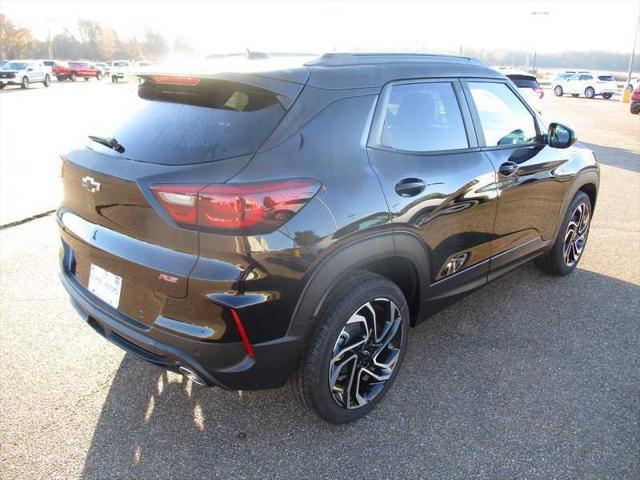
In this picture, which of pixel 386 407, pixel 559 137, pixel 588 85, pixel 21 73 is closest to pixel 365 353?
pixel 386 407

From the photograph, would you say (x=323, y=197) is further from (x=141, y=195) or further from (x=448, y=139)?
(x=448, y=139)

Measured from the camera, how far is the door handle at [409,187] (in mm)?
2527

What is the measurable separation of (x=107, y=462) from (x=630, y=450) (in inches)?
98.3

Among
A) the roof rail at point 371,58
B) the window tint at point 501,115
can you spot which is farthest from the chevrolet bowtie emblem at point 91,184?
the window tint at point 501,115

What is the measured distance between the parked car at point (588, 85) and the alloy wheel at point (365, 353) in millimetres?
37965

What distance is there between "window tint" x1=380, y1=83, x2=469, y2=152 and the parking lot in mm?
1350

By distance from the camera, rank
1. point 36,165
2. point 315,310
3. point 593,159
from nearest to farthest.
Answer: point 315,310, point 593,159, point 36,165

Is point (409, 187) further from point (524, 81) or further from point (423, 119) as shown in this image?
point (524, 81)

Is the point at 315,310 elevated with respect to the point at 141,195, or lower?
lower

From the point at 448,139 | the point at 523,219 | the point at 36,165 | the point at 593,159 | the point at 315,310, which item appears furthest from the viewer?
the point at 36,165

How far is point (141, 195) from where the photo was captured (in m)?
2.12

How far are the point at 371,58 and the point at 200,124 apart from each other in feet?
3.33

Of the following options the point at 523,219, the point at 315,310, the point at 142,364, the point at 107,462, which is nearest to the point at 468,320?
the point at 523,219

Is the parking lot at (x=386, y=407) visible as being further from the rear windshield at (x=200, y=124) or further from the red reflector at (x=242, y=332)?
the red reflector at (x=242, y=332)
